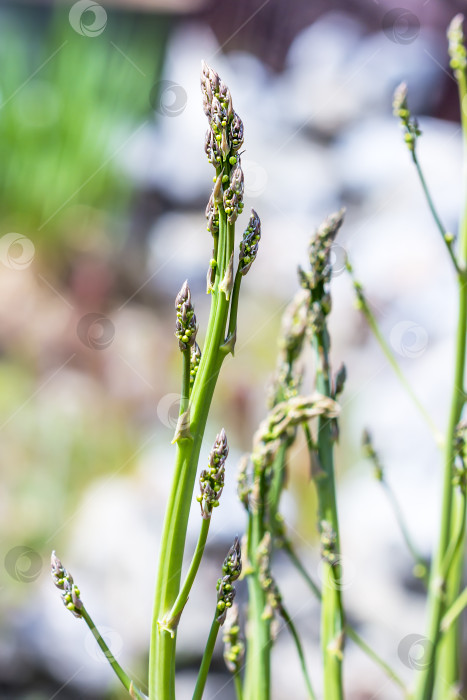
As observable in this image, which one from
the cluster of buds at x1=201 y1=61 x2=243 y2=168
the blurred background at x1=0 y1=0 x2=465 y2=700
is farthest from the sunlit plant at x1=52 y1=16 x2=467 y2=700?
the blurred background at x1=0 y1=0 x2=465 y2=700

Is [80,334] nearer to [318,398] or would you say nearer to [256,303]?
[256,303]

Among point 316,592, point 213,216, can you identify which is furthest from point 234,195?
point 316,592

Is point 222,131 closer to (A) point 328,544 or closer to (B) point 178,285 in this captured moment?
(A) point 328,544

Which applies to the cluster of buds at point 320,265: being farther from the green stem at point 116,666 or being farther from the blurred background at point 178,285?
the blurred background at point 178,285

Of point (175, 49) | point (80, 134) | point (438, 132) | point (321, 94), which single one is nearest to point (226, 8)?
point (175, 49)

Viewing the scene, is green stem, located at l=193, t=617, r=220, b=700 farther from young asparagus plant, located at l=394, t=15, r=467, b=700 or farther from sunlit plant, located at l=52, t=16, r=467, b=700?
young asparagus plant, located at l=394, t=15, r=467, b=700

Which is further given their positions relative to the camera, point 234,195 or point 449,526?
point 449,526

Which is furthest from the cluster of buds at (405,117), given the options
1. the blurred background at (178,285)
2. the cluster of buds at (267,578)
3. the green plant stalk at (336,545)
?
the blurred background at (178,285)

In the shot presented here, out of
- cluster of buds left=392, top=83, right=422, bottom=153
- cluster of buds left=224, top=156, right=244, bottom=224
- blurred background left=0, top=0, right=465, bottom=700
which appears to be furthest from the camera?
blurred background left=0, top=0, right=465, bottom=700
